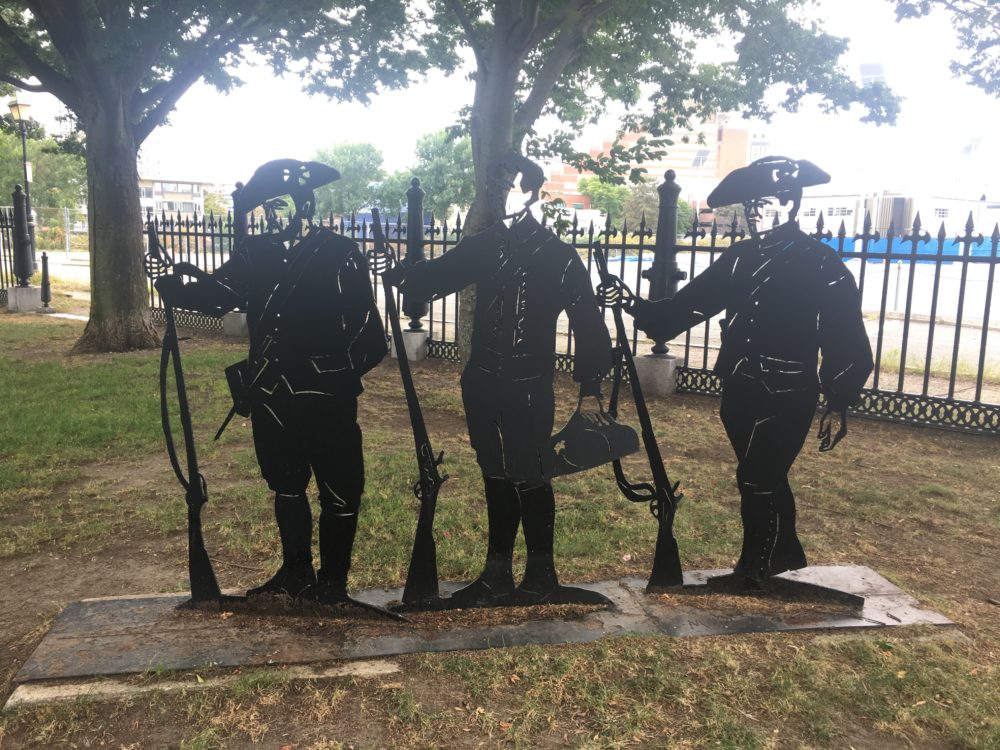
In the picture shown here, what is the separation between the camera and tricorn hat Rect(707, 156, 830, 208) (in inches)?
136

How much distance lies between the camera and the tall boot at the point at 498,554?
11.4 ft

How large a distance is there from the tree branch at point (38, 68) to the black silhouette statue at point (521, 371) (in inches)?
407

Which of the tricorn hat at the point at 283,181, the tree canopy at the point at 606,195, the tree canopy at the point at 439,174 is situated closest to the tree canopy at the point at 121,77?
the tricorn hat at the point at 283,181

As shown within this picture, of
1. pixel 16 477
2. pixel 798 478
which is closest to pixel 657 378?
pixel 798 478

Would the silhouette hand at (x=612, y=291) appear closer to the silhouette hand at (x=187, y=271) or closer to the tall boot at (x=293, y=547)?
the tall boot at (x=293, y=547)

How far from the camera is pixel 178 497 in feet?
17.4

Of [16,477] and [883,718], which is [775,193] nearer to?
[883,718]

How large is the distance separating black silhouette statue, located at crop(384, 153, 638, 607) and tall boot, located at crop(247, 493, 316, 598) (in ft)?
2.37

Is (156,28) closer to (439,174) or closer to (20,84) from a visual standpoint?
(20,84)

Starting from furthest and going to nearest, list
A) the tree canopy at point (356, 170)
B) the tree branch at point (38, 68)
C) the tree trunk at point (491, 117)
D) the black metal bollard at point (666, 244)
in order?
the tree canopy at point (356, 170)
the tree branch at point (38, 68)
the tree trunk at point (491, 117)
the black metal bollard at point (666, 244)

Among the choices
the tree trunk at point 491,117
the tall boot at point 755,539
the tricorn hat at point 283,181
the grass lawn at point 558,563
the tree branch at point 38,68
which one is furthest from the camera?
the tree branch at point 38,68

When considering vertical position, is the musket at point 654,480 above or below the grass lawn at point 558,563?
above

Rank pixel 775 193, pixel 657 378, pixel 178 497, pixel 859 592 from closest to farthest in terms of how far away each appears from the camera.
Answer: pixel 775 193 → pixel 859 592 → pixel 178 497 → pixel 657 378

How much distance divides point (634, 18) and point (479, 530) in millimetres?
8044
